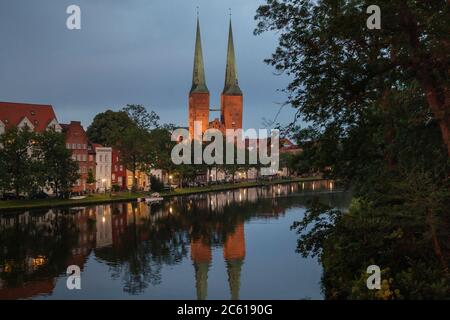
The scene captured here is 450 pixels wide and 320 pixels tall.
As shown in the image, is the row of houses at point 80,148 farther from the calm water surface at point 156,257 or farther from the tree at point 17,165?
the calm water surface at point 156,257

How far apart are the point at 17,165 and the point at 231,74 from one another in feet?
412

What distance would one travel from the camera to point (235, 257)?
35.5 m

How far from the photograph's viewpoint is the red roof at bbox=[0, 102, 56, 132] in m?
94.6

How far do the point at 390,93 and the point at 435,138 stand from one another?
2.19 metres

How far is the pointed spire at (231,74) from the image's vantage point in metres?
183

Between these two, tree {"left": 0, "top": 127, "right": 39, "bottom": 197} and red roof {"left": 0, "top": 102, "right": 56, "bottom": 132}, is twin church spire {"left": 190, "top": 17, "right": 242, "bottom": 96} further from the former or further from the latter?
tree {"left": 0, "top": 127, "right": 39, "bottom": 197}

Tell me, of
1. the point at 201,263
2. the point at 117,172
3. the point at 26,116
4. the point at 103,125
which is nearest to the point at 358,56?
the point at 201,263

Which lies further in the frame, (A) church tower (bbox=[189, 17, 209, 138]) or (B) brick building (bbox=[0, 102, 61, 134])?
(A) church tower (bbox=[189, 17, 209, 138])

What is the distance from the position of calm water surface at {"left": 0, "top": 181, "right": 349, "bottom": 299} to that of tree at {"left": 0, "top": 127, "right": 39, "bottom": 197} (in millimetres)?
7919

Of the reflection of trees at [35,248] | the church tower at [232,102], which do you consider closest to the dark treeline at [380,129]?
the reflection of trees at [35,248]

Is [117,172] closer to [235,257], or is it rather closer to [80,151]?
[80,151]

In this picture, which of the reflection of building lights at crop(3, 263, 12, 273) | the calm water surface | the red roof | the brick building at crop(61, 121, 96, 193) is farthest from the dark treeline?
the brick building at crop(61, 121, 96, 193)

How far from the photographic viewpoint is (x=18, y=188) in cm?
7088
